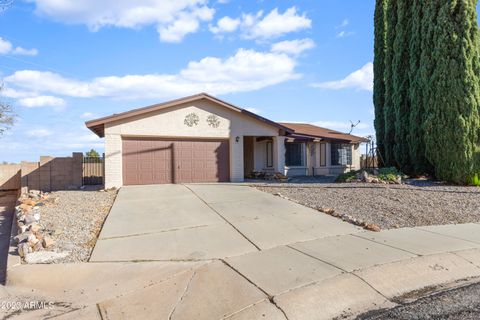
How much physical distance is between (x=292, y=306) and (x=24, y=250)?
440 centimetres

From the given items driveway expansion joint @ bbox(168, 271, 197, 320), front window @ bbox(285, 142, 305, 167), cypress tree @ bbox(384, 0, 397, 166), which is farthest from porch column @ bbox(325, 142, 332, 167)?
driveway expansion joint @ bbox(168, 271, 197, 320)

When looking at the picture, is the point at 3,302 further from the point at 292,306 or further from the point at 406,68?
the point at 406,68

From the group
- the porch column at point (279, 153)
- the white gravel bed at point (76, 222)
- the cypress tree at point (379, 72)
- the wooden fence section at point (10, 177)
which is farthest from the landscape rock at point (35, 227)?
the cypress tree at point (379, 72)

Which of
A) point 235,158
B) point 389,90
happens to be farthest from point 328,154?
point 235,158

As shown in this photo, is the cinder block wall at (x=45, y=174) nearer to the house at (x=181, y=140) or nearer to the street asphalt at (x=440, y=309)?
the house at (x=181, y=140)

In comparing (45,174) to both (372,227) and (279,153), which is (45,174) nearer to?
(279,153)

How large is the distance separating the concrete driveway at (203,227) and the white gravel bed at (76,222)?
23 centimetres

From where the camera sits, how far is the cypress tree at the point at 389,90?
58.8 ft

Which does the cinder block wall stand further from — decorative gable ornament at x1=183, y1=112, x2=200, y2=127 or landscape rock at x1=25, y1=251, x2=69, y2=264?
landscape rock at x1=25, y1=251, x2=69, y2=264

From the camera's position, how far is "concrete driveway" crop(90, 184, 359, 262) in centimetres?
587

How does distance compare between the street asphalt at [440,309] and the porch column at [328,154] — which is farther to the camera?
the porch column at [328,154]

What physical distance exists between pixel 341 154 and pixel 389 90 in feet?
21.9

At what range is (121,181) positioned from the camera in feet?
47.5

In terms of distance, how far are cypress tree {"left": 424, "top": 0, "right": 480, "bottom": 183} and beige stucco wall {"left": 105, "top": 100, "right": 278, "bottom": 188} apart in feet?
24.2
